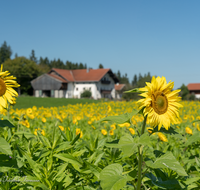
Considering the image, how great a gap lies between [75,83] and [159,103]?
5033cm

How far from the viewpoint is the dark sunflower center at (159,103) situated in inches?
55.5

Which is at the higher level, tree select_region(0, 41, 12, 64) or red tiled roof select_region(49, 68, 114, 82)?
tree select_region(0, 41, 12, 64)

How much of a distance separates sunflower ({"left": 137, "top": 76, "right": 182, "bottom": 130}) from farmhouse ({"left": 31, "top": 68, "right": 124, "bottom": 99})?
46.2 meters

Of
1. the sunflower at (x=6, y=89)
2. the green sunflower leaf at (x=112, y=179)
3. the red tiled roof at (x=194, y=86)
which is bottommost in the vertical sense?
the green sunflower leaf at (x=112, y=179)

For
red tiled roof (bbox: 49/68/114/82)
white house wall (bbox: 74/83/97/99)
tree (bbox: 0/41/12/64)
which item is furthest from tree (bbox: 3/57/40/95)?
tree (bbox: 0/41/12/64)

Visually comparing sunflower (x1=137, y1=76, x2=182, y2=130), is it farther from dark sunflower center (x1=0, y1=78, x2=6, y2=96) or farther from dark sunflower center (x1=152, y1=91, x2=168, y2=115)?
dark sunflower center (x1=0, y1=78, x2=6, y2=96)

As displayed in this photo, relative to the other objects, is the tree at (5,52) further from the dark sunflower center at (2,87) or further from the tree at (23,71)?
the dark sunflower center at (2,87)

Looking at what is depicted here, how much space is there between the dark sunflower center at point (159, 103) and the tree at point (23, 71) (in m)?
59.2

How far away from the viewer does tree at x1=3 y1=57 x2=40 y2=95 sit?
188 feet

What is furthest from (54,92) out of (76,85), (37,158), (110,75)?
(37,158)

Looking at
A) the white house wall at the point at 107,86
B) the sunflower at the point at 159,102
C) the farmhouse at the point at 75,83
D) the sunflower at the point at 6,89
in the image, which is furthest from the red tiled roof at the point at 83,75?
the sunflower at the point at 159,102

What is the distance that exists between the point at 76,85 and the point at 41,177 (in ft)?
163

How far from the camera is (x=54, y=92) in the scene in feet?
168

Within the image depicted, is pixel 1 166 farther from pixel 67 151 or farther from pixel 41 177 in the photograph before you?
pixel 67 151
